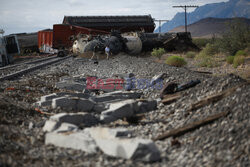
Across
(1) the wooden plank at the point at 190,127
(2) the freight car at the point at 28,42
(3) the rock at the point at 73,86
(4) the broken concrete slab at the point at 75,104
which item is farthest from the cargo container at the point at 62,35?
(1) the wooden plank at the point at 190,127

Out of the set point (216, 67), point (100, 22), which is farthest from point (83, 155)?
point (100, 22)

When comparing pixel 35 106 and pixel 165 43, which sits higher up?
pixel 165 43

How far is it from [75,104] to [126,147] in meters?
2.93

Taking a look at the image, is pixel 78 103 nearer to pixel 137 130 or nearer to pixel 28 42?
pixel 137 130

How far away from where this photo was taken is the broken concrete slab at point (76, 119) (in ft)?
17.1

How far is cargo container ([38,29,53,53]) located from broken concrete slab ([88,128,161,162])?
85.1 ft

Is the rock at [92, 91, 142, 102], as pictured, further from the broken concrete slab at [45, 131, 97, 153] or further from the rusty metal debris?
→ the broken concrete slab at [45, 131, 97, 153]

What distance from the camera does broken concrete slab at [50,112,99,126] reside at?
5.21 metres

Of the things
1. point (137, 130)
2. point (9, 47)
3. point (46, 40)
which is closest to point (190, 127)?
point (137, 130)

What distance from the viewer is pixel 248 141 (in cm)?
394

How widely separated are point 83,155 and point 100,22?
31.8 metres

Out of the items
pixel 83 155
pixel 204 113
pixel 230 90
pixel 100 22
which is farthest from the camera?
pixel 100 22

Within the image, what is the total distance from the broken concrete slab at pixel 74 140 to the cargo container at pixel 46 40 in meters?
25.5

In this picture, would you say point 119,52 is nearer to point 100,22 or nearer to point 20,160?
point 100,22
